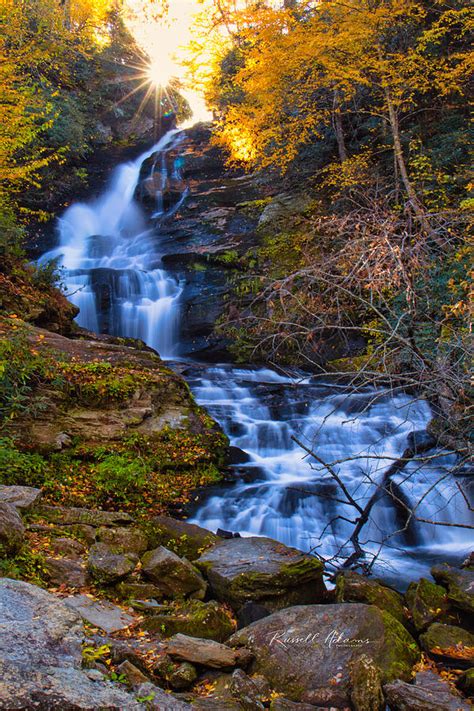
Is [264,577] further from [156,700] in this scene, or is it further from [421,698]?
[156,700]

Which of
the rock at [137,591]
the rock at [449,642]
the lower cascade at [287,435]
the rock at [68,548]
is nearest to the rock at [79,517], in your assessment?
the rock at [68,548]

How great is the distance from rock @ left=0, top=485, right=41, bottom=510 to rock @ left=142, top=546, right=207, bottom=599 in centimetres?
125

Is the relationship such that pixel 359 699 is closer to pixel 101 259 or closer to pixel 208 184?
pixel 101 259

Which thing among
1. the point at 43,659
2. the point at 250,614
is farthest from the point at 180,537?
the point at 43,659

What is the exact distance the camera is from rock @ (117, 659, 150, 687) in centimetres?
280

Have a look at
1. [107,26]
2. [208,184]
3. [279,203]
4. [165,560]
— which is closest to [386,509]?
[165,560]

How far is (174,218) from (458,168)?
11975 mm

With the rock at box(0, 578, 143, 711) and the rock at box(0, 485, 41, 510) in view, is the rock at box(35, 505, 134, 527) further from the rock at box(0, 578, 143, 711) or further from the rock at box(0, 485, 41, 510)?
the rock at box(0, 578, 143, 711)

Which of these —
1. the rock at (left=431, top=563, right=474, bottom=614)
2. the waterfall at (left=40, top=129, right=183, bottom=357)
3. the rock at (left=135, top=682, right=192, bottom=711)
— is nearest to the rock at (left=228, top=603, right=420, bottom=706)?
the rock at (left=431, top=563, right=474, bottom=614)

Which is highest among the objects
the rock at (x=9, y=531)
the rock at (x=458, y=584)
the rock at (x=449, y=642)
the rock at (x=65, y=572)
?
the rock at (x=9, y=531)

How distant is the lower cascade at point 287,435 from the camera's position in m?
6.22

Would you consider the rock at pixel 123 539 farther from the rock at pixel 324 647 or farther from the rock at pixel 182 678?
the rock at pixel 182 678

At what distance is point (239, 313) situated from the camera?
577 inches

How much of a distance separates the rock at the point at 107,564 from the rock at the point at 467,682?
9.03 feet
